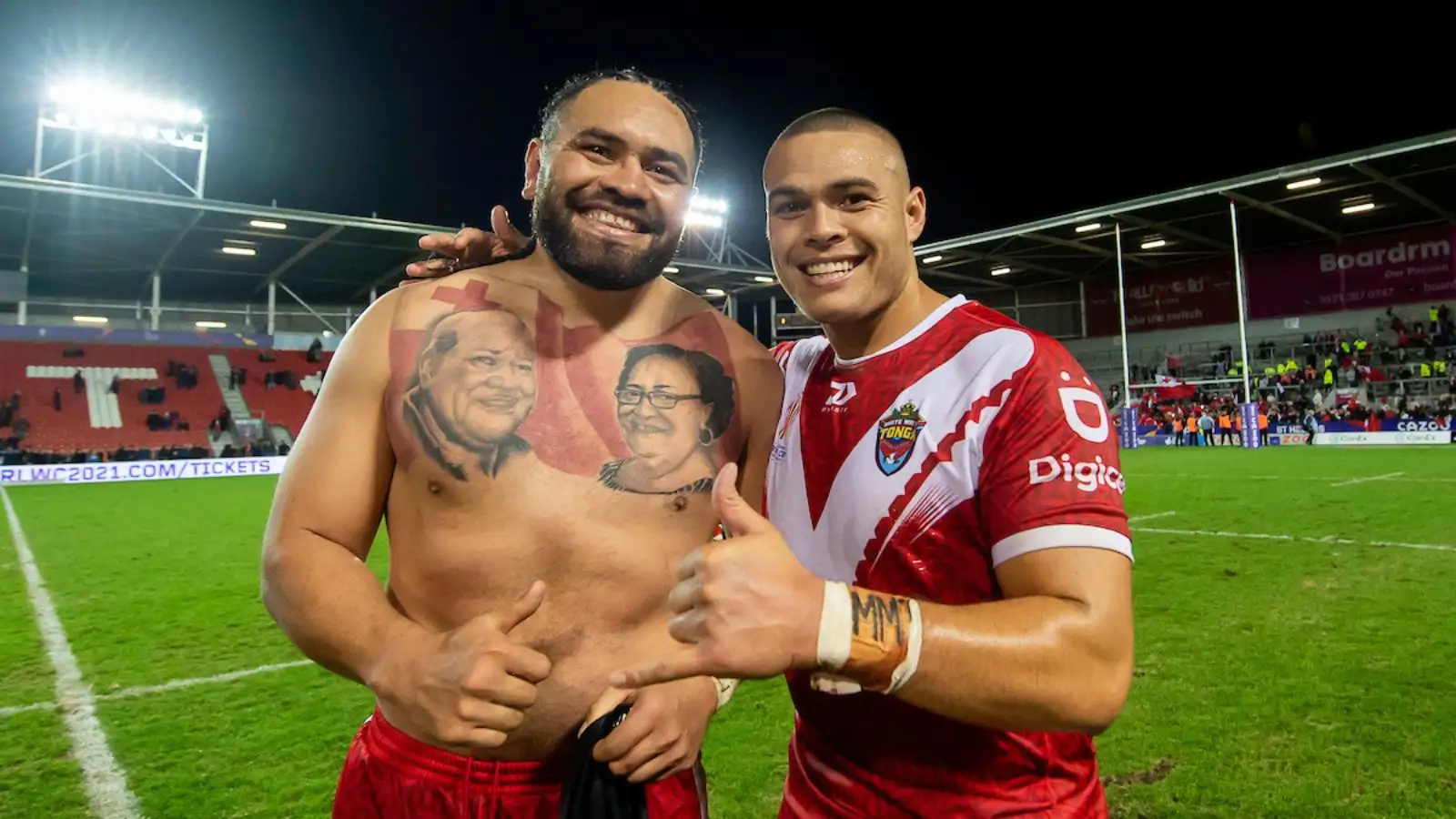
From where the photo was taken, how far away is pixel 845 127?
7.20ft

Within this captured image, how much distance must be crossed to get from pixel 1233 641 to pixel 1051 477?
4742mm

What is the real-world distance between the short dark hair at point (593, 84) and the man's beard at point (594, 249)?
0.20 m

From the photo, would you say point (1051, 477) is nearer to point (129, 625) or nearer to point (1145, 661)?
point (1145, 661)

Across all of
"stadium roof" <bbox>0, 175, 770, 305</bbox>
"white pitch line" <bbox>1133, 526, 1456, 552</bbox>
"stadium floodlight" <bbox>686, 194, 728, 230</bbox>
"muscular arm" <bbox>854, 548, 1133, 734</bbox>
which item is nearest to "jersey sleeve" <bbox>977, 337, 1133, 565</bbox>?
"muscular arm" <bbox>854, 548, 1133, 734</bbox>

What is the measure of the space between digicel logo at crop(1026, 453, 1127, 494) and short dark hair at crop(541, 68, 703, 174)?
129cm

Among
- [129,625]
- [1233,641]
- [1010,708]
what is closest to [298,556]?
[1010,708]

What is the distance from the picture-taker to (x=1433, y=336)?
27.9 metres

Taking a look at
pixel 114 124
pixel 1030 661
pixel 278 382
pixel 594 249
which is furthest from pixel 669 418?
pixel 278 382

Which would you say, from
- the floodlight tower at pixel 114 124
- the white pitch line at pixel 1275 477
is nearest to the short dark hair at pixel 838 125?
A: the white pitch line at pixel 1275 477

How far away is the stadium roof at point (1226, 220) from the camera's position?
861 inches

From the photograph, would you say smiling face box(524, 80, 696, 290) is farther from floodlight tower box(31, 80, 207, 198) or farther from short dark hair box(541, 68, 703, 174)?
floodlight tower box(31, 80, 207, 198)

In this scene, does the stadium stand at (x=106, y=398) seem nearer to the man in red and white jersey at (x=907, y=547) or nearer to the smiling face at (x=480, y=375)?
the smiling face at (x=480, y=375)

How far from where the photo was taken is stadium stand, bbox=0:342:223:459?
25.7 m

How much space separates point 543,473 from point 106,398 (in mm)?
32305
